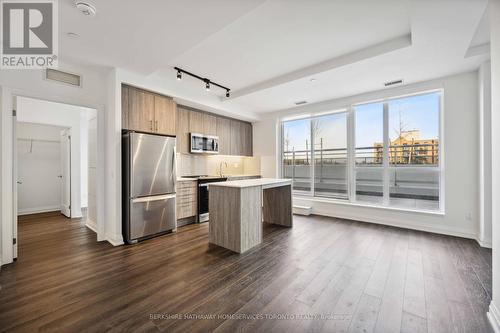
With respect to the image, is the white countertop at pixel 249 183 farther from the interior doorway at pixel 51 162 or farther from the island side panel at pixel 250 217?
the interior doorway at pixel 51 162

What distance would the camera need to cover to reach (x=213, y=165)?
5.66 metres

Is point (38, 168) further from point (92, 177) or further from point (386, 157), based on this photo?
point (386, 157)

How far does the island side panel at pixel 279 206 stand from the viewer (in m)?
4.20

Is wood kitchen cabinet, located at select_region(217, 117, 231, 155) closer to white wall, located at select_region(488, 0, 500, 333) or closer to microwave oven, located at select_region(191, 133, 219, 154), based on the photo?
microwave oven, located at select_region(191, 133, 219, 154)

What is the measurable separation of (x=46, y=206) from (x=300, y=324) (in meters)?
6.99

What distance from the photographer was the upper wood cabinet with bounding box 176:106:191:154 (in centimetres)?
451

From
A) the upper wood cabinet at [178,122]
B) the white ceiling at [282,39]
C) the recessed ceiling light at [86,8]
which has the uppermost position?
the white ceiling at [282,39]

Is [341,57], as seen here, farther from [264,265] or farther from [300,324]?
[300,324]

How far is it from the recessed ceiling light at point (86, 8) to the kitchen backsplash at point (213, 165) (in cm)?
300

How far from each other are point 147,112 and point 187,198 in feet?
6.06

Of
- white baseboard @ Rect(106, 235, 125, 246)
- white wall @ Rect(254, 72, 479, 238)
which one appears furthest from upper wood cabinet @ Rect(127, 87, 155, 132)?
white wall @ Rect(254, 72, 479, 238)

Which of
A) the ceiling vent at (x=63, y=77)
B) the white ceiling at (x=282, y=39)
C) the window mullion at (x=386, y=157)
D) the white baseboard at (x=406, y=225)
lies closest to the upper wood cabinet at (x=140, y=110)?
the white ceiling at (x=282, y=39)

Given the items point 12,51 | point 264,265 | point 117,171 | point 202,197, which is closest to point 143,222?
point 117,171

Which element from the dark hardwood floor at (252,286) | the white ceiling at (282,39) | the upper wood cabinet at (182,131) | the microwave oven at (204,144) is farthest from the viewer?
the microwave oven at (204,144)
